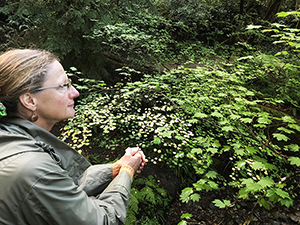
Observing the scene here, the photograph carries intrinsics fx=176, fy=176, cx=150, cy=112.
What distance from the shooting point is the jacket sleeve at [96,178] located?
1.55 meters

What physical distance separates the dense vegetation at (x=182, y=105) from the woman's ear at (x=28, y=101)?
1.67m

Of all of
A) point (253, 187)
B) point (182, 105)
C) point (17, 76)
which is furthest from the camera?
point (182, 105)

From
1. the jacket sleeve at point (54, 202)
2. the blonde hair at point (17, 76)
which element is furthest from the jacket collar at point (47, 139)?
the jacket sleeve at point (54, 202)

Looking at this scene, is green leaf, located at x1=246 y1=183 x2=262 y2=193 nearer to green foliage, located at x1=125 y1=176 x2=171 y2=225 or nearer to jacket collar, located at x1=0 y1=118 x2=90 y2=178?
jacket collar, located at x1=0 y1=118 x2=90 y2=178

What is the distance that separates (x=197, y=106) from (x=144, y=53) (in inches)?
111

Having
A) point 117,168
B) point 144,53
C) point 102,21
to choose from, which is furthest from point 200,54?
point 117,168

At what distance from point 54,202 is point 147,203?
307 centimetres

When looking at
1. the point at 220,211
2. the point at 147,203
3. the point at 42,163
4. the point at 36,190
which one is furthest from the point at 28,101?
the point at 220,211

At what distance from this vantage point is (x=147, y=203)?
3582 millimetres

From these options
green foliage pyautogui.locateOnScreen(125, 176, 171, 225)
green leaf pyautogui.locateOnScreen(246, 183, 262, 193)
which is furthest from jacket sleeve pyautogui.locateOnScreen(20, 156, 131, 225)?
green foliage pyautogui.locateOnScreen(125, 176, 171, 225)

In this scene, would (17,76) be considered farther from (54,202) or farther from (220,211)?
(220,211)

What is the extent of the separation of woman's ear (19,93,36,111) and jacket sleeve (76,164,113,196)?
723mm

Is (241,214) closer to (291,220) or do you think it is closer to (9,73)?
(291,220)

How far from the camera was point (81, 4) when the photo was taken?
172 inches
